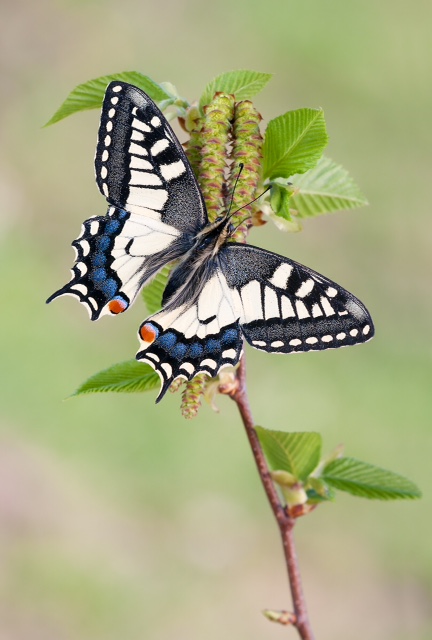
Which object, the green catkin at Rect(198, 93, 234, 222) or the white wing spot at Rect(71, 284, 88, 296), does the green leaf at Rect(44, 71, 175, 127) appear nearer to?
the green catkin at Rect(198, 93, 234, 222)

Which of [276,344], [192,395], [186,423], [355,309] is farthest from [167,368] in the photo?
[186,423]

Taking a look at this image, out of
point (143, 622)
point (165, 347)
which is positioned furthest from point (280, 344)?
point (143, 622)

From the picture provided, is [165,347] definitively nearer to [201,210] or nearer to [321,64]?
[201,210]

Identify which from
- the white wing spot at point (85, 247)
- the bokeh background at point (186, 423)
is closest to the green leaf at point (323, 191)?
the white wing spot at point (85, 247)

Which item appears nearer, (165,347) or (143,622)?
(165,347)

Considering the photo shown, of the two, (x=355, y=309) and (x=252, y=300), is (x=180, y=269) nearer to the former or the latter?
(x=252, y=300)

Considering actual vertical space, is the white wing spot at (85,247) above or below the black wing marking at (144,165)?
below

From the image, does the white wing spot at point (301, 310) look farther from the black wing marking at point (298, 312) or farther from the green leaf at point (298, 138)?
the green leaf at point (298, 138)
